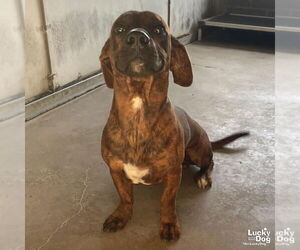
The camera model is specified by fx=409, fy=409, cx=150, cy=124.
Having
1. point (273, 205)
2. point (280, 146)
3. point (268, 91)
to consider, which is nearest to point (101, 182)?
point (273, 205)

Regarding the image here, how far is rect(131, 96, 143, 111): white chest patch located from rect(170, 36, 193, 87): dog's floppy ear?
0.88 ft

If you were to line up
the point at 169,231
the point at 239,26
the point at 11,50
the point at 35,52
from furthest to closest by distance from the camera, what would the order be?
the point at 239,26
the point at 35,52
the point at 11,50
the point at 169,231

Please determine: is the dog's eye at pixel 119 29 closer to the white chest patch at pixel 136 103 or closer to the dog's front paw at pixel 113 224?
the white chest patch at pixel 136 103

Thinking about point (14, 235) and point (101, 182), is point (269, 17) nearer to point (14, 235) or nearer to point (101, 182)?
point (101, 182)

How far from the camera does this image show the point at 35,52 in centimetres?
337

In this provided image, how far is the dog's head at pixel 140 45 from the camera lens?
1572mm

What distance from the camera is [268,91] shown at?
3.94 metres

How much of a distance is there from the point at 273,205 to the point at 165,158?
0.77 metres

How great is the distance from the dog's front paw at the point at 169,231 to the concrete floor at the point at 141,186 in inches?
1.1

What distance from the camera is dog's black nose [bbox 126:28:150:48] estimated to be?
5.11ft

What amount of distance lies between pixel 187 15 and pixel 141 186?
3.83 metres

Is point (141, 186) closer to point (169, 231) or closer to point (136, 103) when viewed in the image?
point (169, 231)

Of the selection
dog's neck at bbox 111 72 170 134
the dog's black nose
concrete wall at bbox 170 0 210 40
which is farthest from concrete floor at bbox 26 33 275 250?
concrete wall at bbox 170 0 210 40

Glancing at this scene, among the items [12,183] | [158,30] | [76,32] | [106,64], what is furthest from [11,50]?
[158,30]
